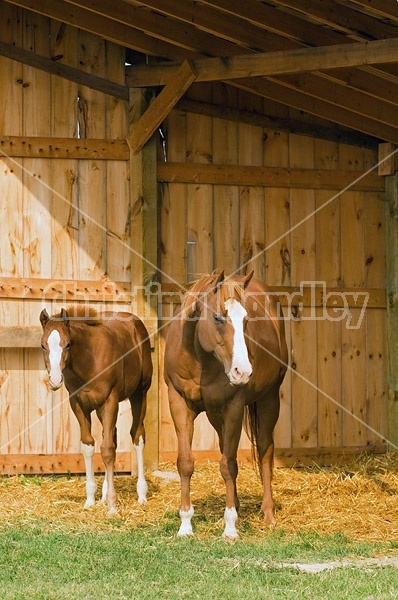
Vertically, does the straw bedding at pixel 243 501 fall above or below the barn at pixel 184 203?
below

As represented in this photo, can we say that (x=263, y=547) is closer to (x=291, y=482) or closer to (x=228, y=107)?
(x=291, y=482)

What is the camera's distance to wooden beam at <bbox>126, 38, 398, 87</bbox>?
24.8 feet

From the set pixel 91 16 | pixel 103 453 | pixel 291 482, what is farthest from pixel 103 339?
pixel 91 16

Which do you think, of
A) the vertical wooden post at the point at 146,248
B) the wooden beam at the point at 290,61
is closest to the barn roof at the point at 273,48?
the wooden beam at the point at 290,61

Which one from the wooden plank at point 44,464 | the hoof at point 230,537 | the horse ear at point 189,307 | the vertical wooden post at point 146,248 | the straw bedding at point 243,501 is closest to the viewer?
the hoof at point 230,537

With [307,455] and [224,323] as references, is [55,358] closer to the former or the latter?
[224,323]

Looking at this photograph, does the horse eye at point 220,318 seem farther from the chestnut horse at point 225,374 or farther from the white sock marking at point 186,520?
the white sock marking at point 186,520

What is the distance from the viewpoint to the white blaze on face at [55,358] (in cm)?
737

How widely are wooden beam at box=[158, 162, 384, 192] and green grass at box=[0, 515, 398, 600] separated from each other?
13.3ft

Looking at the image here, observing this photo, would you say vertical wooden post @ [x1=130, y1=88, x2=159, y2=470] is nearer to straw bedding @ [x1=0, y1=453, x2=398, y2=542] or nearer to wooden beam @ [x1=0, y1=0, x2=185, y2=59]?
straw bedding @ [x1=0, y1=453, x2=398, y2=542]

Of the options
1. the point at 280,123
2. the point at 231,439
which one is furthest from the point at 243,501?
the point at 280,123

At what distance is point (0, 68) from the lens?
31.1 ft

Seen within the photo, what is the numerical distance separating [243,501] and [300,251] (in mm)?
3060

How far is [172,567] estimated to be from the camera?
5.67 m
